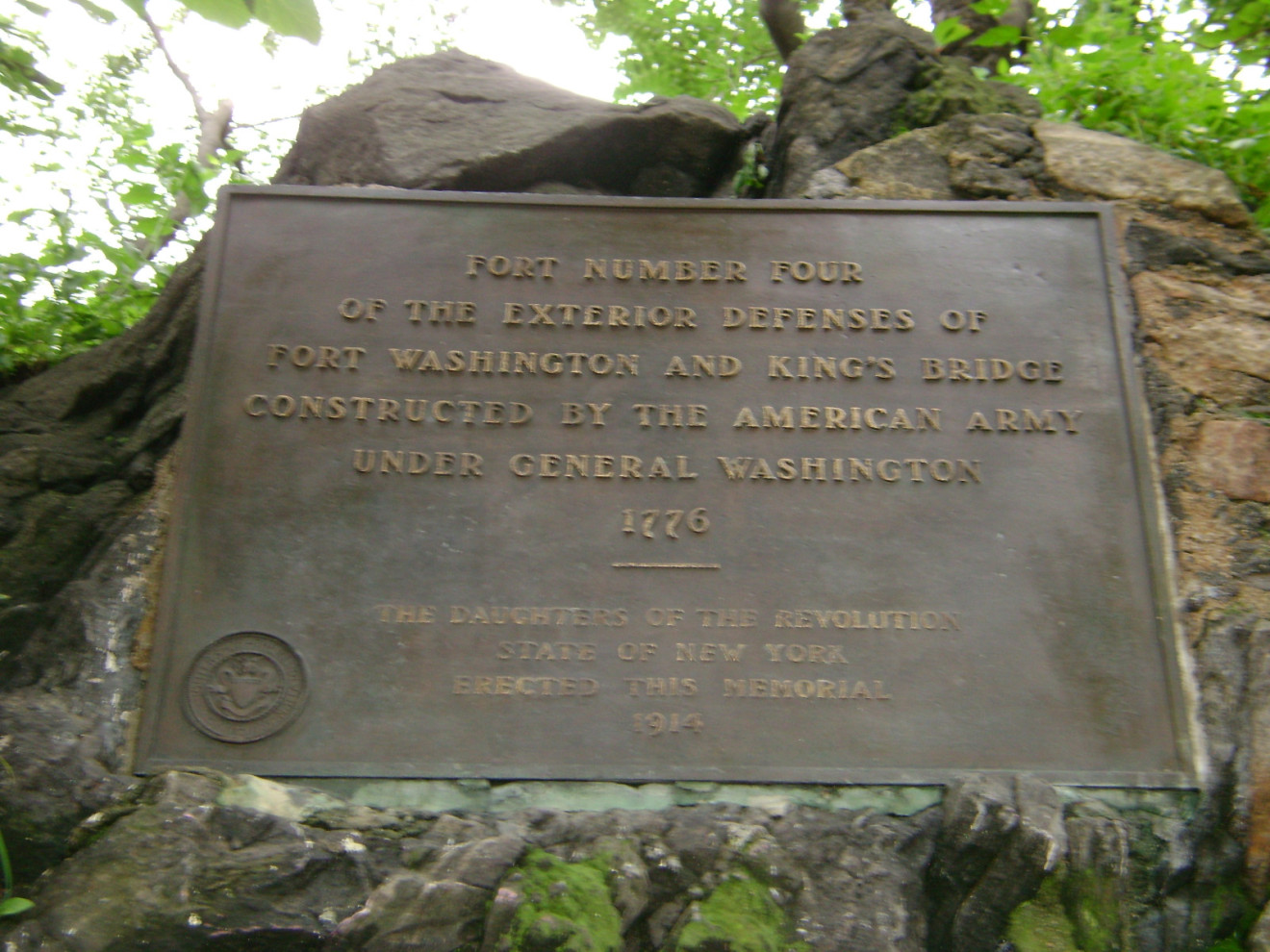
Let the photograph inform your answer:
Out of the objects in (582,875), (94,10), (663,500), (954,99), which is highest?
(954,99)

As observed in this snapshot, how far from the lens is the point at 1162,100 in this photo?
4.14 m

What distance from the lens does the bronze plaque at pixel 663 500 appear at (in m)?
2.73

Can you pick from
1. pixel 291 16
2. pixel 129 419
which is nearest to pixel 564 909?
pixel 291 16

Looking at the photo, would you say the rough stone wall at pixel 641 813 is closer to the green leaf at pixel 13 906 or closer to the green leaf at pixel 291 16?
the green leaf at pixel 13 906

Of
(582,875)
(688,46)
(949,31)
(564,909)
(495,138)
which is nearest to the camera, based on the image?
(564,909)

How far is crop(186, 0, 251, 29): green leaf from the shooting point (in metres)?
Answer: 2.11

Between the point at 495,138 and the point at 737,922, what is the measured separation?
317 cm

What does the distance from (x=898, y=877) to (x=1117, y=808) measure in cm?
74

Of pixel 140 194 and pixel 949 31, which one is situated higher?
pixel 949 31

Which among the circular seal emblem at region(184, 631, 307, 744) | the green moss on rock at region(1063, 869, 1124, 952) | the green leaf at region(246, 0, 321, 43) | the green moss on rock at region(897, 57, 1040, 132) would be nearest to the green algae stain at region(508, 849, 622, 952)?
the circular seal emblem at region(184, 631, 307, 744)

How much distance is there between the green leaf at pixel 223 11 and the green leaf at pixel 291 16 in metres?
0.04

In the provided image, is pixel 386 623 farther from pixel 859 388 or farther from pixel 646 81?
pixel 646 81

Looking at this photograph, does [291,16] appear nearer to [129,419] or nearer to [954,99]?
[129,419]

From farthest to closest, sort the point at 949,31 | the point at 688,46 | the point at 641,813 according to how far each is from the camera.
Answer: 1. the point at 688,46
2. the point at 949,31
3. the point at 641,813
